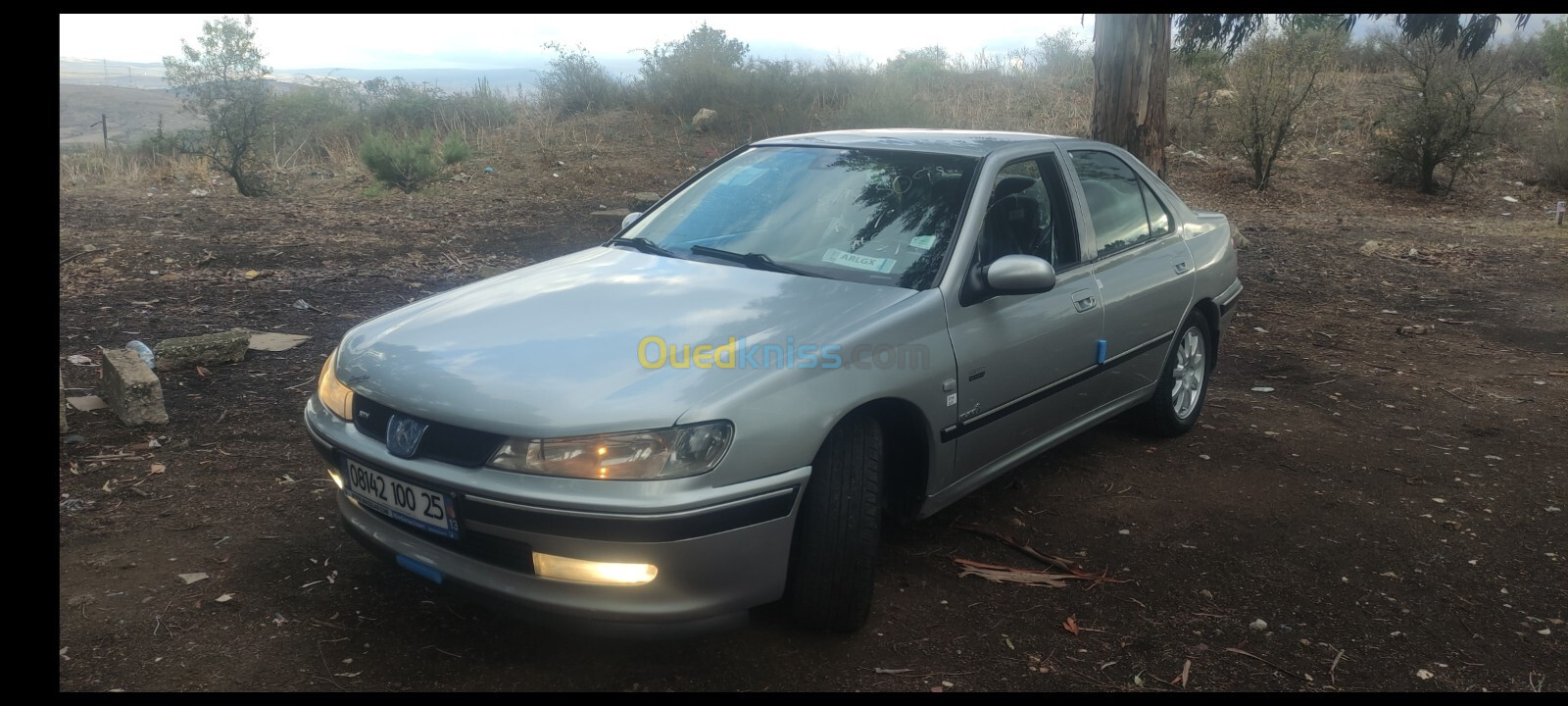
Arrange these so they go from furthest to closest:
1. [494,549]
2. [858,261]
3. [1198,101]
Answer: [1198,101]
[858,261]
[494,549]

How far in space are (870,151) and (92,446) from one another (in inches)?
141

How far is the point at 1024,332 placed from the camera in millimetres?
3672

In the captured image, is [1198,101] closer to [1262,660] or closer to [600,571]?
[1262,660]

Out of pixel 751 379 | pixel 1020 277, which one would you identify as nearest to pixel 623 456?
pixel 751 379

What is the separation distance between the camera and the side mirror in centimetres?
342

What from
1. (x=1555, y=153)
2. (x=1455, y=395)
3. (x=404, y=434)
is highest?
(x=1555, y=153)

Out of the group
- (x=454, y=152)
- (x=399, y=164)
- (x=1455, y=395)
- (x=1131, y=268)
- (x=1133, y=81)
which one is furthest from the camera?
(x=454, y=152)

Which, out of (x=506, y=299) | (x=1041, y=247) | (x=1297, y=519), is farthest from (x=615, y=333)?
(x=1297, y=519)

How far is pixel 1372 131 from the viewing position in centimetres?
1634

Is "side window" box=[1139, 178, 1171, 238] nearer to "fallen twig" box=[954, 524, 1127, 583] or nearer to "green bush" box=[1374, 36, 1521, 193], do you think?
"fallen twig" box=[954, 524, 1127, 583]

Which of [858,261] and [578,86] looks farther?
[578,86]

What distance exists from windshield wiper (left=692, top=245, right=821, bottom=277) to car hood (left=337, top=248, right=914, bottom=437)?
0.17 feet

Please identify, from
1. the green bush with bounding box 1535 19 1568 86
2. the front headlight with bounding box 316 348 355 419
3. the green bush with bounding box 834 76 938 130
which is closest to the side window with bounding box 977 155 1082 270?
the front headlight with bounding box 316 348 355 419

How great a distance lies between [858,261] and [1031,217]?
84 cm
